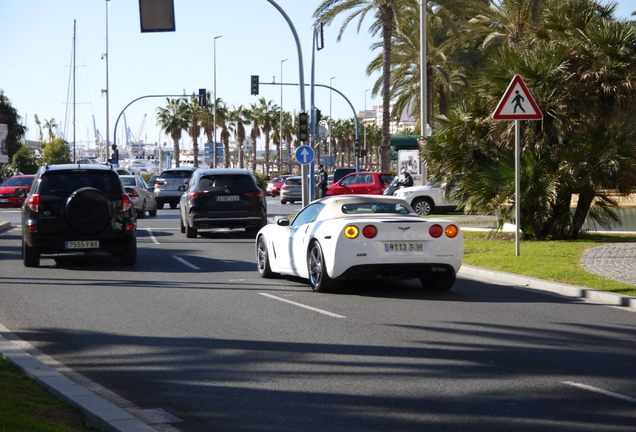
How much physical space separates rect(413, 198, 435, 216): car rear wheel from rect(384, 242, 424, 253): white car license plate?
19.7 m

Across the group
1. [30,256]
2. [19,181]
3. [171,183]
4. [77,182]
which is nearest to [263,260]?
[77,182]

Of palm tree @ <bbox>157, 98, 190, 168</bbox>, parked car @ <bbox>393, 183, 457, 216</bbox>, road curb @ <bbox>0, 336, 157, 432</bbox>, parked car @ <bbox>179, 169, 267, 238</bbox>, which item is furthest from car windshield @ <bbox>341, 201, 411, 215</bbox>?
palm tree @ <bbox>157, 98, 190, 168</bbox>

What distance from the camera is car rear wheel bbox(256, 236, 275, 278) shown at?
13.1 m

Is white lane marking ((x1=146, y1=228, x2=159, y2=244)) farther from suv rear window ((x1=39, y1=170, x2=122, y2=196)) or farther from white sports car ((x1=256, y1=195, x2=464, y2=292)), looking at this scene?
white sports car ((x1=256, y1=195, x2=464, y2=292))

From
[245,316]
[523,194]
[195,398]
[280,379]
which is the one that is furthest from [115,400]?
[523,194]

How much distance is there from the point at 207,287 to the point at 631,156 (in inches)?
387

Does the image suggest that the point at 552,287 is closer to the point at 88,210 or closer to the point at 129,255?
the point at 129,255

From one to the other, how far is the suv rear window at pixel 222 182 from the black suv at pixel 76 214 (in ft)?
21.4

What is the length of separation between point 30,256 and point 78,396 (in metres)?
9.66

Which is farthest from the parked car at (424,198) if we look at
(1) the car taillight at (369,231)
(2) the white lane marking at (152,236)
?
(1) the car taillight at (369,231)

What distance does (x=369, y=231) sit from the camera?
10.7m

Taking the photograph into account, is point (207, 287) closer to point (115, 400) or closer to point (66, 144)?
point (115, 400)

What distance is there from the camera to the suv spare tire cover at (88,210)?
13820 millimetres

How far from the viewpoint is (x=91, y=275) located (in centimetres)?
1364
